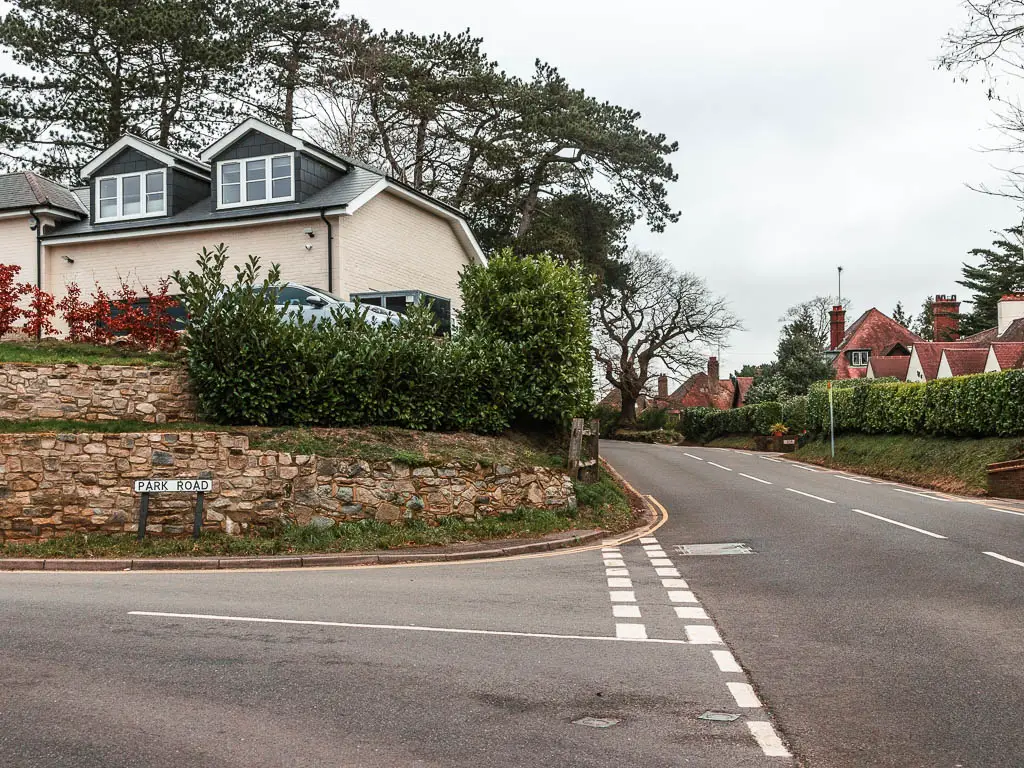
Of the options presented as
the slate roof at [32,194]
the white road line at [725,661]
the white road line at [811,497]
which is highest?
the slate roof at [32,194]

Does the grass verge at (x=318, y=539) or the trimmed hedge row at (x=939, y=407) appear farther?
the trimmed hedge row at (x=939, y=407)

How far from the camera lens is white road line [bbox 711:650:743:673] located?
24.2 ft

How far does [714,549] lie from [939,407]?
18744 millimetres

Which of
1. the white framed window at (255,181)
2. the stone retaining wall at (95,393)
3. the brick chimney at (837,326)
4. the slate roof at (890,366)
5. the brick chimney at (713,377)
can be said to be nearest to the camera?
the stone retaining wall at (95,393)

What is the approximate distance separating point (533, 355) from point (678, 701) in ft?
44.3

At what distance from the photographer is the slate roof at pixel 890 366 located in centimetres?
6650

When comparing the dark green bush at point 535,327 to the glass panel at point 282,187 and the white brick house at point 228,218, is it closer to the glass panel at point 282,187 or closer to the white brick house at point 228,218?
the white brick house at point 228,218

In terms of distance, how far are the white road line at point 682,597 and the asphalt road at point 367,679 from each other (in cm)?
5

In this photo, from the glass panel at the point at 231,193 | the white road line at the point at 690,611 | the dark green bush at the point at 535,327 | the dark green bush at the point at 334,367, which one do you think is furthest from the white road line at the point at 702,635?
the glass panel at the point at 231,193

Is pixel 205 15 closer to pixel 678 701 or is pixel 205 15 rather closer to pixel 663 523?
pixel 663 523

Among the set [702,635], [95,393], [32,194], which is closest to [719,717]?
[702,635]

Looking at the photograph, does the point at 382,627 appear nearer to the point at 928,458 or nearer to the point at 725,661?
the point at 725,661

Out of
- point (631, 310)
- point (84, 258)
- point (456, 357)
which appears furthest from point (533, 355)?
point (631, 310)

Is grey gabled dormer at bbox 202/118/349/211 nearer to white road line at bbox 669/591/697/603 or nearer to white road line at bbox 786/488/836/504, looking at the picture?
white road line at bbox 786/488/836/504
